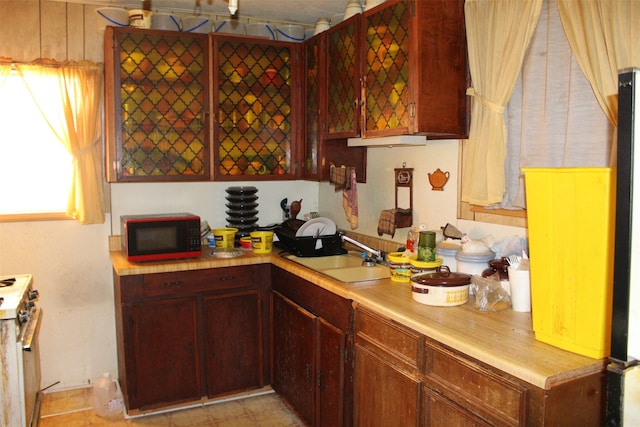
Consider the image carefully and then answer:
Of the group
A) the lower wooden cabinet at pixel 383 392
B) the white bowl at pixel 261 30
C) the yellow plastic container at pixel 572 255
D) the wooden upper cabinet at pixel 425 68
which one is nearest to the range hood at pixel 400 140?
the wooden upper cabinet at pixel 425 68

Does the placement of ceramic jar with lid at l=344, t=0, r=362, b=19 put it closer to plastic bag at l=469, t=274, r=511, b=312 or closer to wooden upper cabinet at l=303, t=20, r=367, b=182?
wooden upper cabinet at l=303, t=20, r=367, b=182

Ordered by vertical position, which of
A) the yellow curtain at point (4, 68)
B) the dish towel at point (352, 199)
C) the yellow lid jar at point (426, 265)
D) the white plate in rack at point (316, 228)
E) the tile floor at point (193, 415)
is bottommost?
the tile floor at point (193, 415)

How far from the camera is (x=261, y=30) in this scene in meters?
3.72

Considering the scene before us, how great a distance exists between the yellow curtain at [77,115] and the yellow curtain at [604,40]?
273cm

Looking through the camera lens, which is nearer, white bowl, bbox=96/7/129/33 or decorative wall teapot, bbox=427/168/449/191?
decorative wall teapot, bbox=427/168/449/191

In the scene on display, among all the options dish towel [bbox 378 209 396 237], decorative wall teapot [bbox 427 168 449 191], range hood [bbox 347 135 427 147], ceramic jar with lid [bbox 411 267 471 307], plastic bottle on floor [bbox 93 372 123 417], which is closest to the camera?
ceramic jar with lid [bbox 411 267 471 307]

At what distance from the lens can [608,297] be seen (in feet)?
5.21

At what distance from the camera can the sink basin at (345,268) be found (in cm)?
293

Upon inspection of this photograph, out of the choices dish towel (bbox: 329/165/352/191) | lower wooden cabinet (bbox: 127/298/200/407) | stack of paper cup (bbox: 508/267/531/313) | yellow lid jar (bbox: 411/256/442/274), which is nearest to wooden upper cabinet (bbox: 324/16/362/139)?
dish towel (bbox: 329/165/352/191)

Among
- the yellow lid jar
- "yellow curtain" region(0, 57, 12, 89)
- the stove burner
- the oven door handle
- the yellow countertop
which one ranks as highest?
"yellow curtain" region(0, 57, 12, 89)

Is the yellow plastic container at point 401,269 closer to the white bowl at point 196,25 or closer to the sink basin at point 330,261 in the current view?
the sink basin at point 330,261

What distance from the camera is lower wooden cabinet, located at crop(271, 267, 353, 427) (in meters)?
2.55

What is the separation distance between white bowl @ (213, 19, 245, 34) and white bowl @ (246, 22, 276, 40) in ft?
0.17

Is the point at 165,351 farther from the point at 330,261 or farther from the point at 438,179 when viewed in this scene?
the point at 438,179
